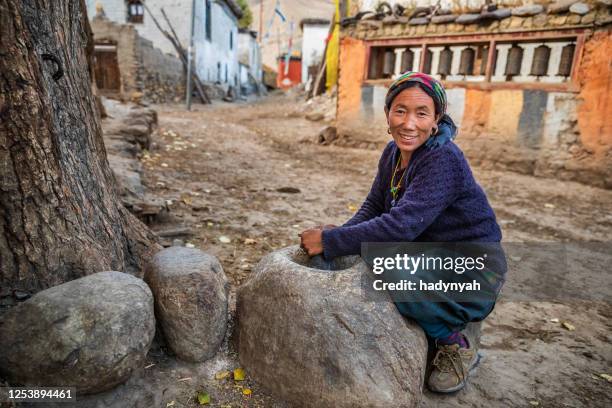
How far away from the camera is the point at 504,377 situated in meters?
2.00

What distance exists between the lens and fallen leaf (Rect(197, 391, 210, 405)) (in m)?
1.65

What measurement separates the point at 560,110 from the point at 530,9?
5.22ft

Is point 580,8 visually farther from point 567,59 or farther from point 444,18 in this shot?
point 444,18

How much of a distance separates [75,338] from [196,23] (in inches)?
737

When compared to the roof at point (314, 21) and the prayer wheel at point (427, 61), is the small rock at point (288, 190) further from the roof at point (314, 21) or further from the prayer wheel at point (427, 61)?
the roof at point (314, 21)

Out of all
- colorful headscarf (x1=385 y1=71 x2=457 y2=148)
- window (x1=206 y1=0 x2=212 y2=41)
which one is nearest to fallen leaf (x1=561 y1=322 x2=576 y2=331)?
colorful headscarf (x1=385 y1=71 x2=457 y2=148)

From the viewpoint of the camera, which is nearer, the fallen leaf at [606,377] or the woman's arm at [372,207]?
the fallen leaf at [606,377]

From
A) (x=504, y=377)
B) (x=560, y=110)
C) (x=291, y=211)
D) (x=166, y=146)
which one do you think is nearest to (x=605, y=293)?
(x=504, y=377)

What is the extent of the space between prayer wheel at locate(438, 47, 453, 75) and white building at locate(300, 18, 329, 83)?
87.6 ft

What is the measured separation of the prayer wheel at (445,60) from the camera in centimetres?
726

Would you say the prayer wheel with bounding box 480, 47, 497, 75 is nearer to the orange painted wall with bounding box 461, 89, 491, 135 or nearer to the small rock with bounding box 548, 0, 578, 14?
the orange painted wall with bounding box 461, 89, 491, 135

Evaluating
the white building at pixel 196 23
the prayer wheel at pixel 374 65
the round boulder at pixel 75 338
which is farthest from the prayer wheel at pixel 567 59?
the white building at pixel 196 23

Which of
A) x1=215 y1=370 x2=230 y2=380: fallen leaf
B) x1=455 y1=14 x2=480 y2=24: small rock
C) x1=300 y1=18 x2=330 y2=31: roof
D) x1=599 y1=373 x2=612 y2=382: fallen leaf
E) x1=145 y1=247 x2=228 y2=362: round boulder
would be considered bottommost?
x1=599 y1=373 x2=612 y2=382: fallen leaf

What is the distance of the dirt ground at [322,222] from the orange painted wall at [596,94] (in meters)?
0.75
